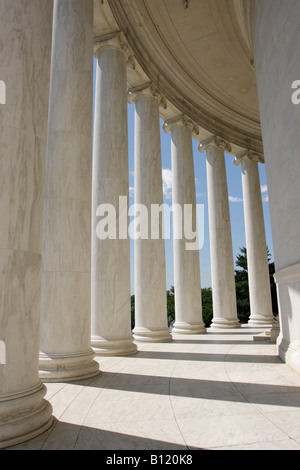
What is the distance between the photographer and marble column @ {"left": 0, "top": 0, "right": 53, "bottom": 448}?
11956 cm

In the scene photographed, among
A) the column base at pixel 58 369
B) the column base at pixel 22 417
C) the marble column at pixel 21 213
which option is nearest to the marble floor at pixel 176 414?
the column base at pixel 22 417

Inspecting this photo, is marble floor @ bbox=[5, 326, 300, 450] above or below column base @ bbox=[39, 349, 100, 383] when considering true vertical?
below

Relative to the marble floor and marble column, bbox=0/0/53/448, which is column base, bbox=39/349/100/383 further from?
marble column, bbox=0/0/53/448

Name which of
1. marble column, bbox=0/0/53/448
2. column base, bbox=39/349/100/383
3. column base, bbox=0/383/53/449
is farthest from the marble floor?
marble column, bbox=0/0/53/448

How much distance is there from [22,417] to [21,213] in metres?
71.5

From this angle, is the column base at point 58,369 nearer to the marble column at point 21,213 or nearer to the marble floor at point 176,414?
the marble floor at point 176,414

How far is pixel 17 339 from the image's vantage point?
405 feet

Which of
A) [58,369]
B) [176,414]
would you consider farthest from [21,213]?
[58,369]

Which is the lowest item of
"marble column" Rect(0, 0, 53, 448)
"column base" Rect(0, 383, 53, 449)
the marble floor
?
the marble floor
